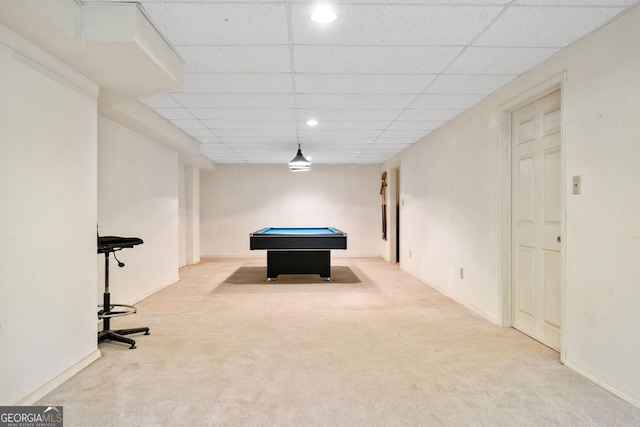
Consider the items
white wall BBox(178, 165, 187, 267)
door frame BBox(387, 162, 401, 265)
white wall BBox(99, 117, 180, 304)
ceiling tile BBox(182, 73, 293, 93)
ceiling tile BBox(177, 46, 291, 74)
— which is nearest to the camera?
ceiling tile BBox(177, 46, 291, 74)

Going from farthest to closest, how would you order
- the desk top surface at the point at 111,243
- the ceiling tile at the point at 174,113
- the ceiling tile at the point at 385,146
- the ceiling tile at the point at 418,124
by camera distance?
1. the ceiling tile at the point at 385,146
2. the ceiling tile at the point at 418,124
3. the ceiling tile at the point at 174,113
4. the desk top surface at the point at 111,243

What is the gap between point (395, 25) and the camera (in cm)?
244

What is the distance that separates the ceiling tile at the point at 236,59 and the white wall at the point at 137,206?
69.3 inches

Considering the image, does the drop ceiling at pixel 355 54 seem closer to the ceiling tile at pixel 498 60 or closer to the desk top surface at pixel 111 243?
the ceiling tile at pixel 498 60

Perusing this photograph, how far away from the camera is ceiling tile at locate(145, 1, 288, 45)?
2232mm

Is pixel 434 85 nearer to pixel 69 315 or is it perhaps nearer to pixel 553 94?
pixel 553 94

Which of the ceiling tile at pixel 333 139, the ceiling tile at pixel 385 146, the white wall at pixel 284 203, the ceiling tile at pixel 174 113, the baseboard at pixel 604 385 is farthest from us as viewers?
the white wall at pixel 284 203

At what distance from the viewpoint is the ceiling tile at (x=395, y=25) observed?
2254 millimetres

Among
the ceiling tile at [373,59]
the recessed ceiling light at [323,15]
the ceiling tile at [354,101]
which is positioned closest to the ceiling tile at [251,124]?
the ceiling tile at [354,101]

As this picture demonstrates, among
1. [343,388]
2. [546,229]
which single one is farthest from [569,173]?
[343,388]

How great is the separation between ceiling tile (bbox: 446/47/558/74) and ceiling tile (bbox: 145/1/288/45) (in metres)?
1.43

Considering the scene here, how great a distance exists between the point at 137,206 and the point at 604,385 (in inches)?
197

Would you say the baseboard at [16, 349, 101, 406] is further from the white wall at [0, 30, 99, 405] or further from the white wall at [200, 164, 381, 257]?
the white wall at [200, 164, 381, 257]

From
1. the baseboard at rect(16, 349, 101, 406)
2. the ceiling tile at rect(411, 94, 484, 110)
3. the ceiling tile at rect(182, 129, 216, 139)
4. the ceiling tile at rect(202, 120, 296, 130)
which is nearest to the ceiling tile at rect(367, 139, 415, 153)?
the ceiling tile at rect(202, 120, 296, 130)
